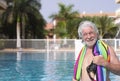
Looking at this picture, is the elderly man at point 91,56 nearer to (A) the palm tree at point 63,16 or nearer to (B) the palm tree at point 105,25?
(B) the palm tree at point 105,25

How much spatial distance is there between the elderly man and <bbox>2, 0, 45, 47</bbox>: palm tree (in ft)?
128

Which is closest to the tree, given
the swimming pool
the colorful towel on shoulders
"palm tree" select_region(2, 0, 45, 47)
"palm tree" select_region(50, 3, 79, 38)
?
"palm tree" select_region(2, 0, 45, 47)

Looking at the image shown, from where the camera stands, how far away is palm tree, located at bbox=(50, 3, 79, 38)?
5047 cm

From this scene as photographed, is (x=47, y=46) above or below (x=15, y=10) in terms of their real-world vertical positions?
below

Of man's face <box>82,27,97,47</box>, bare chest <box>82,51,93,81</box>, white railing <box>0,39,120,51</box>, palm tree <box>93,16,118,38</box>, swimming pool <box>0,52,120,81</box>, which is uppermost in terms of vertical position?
palm tree <box>93,16,118,38</box>

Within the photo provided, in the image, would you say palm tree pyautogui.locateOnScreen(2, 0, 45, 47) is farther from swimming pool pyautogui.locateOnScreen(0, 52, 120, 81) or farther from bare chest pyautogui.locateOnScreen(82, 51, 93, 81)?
bare chest pyautogui.locateOnScreen(82, 51, 93, 81)

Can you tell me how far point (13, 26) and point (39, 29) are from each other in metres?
3.25

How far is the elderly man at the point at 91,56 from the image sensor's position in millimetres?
2498

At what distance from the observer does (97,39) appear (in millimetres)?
2643

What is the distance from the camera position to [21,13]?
4188 centimetres

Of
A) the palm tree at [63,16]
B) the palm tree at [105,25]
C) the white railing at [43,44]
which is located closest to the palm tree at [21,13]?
the white railing at [43,44]

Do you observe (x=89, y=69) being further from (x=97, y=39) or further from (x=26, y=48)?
(x=26, y=48)

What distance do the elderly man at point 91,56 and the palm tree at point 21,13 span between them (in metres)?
38.9

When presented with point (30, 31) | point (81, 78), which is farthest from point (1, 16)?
point (81, 78)
